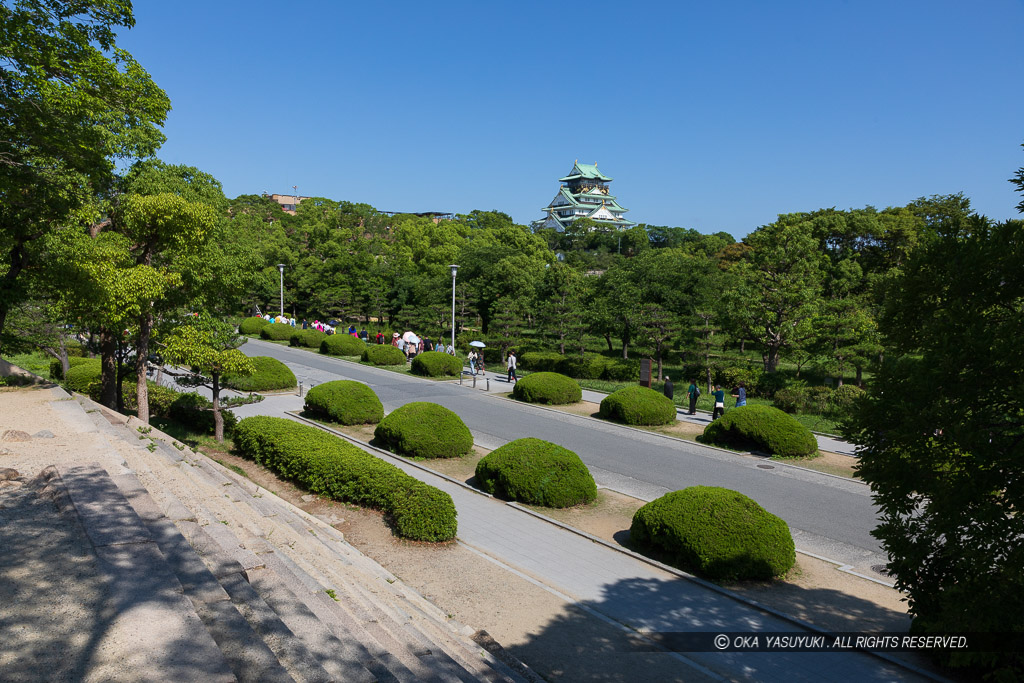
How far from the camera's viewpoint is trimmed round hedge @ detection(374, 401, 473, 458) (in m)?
14.6

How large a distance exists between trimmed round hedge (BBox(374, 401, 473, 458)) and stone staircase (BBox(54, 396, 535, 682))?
207 inches

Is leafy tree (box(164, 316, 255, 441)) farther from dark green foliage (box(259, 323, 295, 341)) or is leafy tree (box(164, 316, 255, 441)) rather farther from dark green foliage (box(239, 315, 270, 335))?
dark green foliage (box(239, 315, 270, 335))

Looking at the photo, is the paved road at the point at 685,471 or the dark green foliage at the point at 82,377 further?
the dark green foliage at the point at 82,377

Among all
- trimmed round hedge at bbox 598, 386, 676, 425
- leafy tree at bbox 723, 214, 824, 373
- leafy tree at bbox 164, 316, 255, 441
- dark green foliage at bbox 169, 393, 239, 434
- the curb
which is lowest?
the curb

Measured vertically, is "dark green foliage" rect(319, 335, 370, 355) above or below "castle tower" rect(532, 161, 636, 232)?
below

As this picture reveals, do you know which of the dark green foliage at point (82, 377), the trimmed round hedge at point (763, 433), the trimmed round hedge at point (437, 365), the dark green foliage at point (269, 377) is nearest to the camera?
the trimmed round hedge at point (763, 433)

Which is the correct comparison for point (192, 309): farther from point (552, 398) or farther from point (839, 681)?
point (839, 681)

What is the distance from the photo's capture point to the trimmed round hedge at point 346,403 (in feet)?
58.7

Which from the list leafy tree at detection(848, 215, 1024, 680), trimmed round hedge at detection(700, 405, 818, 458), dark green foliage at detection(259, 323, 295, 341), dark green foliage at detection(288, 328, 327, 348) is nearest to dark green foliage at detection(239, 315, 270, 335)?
dark green foliage at detection(259, 323, 295, 341)

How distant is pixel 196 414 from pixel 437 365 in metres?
11.9

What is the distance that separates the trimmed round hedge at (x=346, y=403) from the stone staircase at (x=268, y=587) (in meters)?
8.45

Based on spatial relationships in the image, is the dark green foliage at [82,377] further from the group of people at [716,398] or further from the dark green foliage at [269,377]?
the group of people at [716,398]

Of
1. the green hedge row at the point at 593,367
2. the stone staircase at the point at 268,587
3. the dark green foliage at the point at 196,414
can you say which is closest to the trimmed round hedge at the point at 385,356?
the green hedge row at the point at 593,367

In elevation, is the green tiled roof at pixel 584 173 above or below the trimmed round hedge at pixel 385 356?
above
